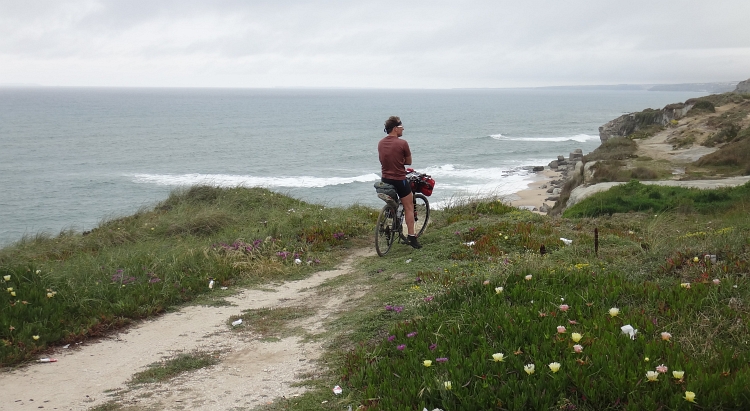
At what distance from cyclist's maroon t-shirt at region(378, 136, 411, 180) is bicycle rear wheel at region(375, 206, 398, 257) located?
28.5 inches

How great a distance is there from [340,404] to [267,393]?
0.84 m

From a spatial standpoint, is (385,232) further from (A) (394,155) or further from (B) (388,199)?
(A) (394,155)

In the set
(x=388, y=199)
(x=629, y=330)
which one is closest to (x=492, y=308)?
(x=629, y=330)

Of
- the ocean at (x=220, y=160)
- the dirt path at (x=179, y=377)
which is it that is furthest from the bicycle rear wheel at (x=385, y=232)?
the ocean at (x=220, y=160)

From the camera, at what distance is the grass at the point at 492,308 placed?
3.80 meters

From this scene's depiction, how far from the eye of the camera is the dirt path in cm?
495

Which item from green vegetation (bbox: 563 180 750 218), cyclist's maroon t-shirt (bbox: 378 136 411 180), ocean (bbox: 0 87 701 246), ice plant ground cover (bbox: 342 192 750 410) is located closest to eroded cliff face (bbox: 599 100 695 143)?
ocean (bbox: 0 87 701 246)

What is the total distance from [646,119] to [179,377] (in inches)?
2355

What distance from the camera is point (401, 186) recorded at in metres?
10.1

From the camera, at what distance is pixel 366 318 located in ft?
20.9

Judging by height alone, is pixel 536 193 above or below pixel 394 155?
below

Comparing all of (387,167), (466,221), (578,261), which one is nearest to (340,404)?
(578,261)

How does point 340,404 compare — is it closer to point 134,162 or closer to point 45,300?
point 45,300

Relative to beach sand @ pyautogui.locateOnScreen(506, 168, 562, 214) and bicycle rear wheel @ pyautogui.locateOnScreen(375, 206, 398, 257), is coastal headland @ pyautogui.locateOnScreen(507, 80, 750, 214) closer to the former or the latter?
beach sand @ pyautogui.locateOnScreen(506, 168, 562, 214)
